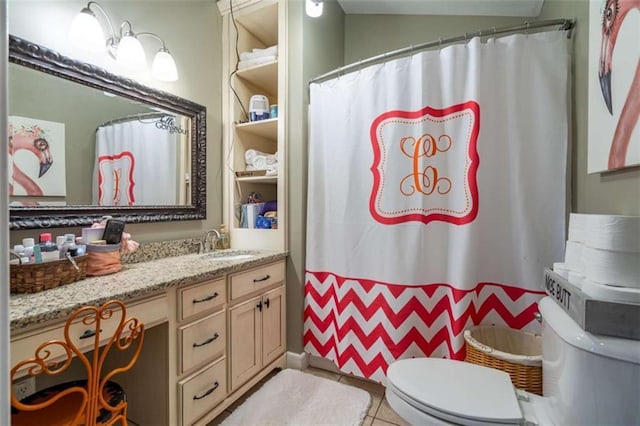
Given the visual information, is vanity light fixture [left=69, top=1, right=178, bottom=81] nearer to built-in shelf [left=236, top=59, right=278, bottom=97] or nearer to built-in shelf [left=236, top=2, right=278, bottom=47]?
built-in shelf [left=236, top=59, right=278, bottom=97]

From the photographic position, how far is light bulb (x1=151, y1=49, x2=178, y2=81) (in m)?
1.66

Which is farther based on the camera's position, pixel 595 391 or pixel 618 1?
pixel 618 1

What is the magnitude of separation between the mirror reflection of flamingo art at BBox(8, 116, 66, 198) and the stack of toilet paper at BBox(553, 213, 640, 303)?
202 cm

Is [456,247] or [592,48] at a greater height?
[592,48]

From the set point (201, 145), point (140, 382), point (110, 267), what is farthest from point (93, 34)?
point (140, 382)

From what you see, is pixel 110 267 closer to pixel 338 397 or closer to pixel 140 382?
pixel 140 382

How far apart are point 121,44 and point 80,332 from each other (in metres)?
1.41

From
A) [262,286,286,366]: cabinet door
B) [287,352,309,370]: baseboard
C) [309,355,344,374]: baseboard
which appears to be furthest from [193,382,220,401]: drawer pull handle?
[309,355,344,374]: baseboard

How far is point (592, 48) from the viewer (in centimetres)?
108

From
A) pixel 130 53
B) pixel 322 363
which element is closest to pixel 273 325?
pixel 322 363

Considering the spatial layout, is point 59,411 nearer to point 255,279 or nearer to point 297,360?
point 255,279

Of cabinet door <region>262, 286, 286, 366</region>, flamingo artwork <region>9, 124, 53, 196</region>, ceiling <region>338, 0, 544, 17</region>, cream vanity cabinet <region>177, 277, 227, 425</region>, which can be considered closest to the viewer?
flamingo artwork <region>9, 124, 53, 196</region>

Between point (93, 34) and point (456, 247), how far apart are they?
6.67 ft

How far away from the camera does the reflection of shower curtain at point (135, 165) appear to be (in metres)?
1.47
